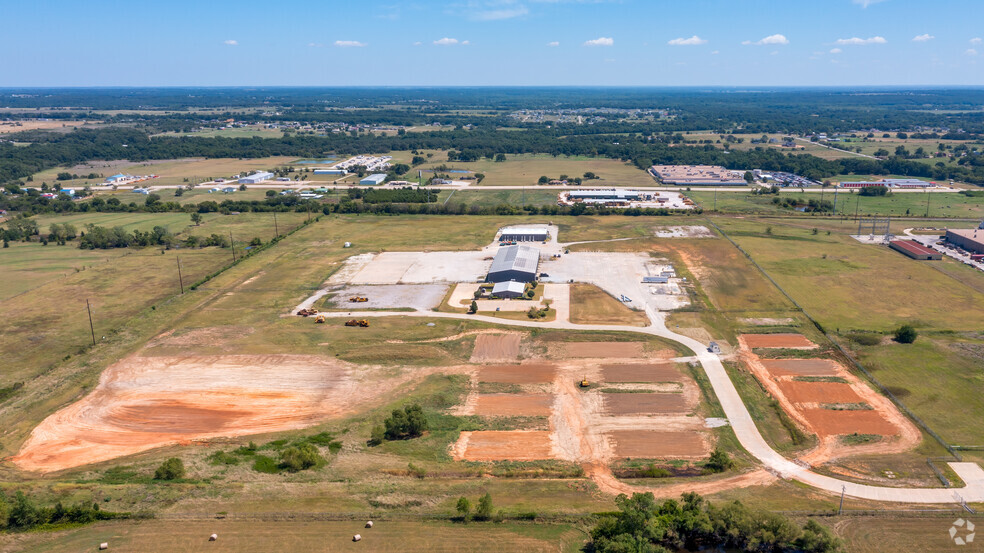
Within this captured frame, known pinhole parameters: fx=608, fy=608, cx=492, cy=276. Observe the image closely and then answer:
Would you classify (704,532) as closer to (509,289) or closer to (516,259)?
(509,289)

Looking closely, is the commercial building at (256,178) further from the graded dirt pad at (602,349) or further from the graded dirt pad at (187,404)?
the graded dirt pad at (602,349)

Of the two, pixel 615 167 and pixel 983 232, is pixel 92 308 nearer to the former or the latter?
pixel 983 232

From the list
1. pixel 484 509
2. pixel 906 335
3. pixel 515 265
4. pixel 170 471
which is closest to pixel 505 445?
pixel 484 509

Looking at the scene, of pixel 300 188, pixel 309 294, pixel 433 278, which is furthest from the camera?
pixel 300 188

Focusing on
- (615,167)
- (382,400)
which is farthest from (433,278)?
(615,167)

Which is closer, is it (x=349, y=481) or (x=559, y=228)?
(x=349, y=481)

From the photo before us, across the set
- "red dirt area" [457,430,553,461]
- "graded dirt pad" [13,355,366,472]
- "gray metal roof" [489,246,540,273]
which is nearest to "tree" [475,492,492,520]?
"red dirt area" [457,430,553,461]

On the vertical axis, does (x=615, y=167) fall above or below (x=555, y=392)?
above
